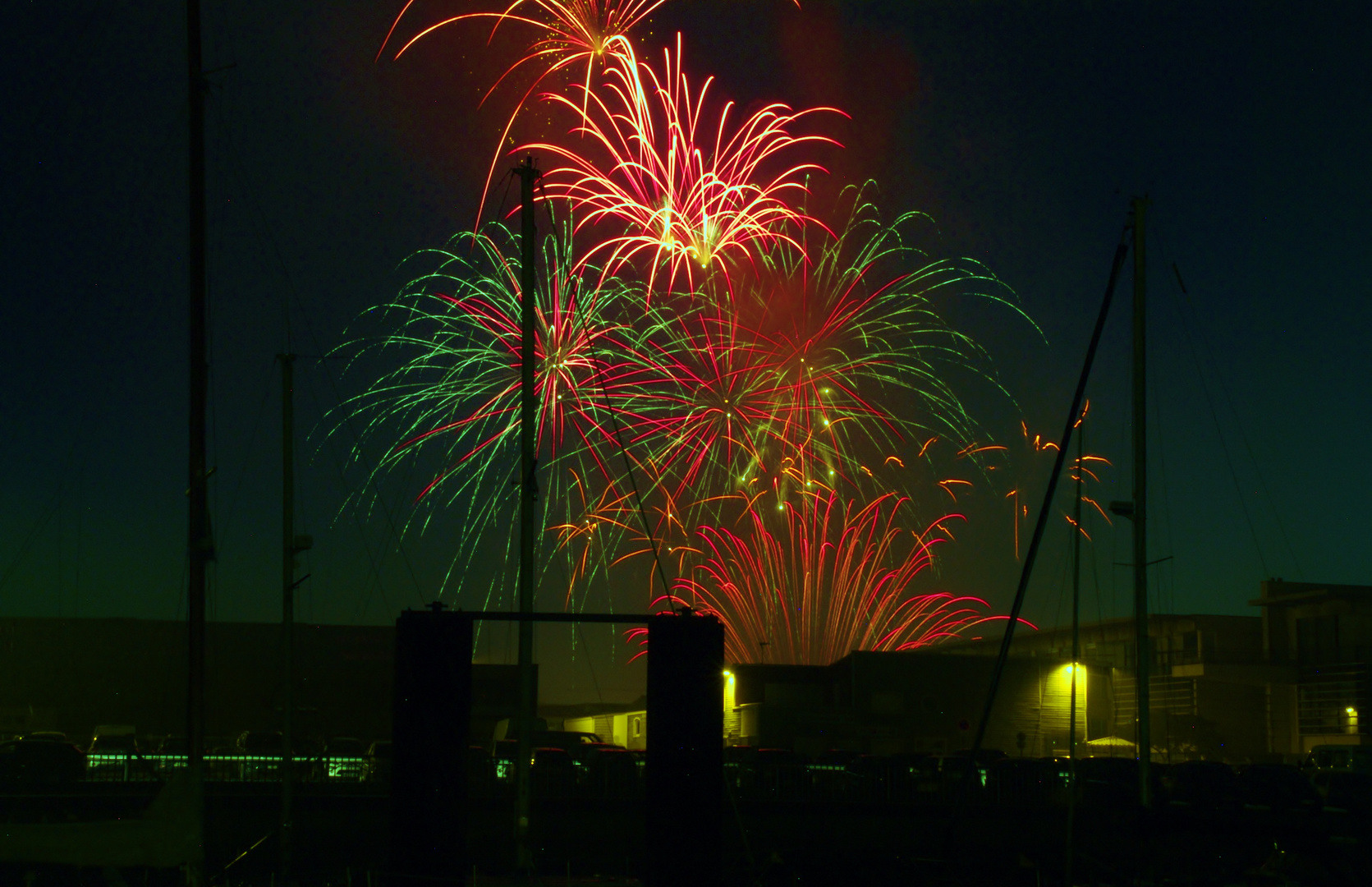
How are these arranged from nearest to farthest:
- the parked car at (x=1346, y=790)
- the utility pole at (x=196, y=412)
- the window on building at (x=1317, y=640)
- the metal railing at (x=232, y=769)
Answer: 1. the utility pole at (x=196, y=412)
2. the metal railing at (x=232, y=769)
3. the parked car at (x=1346, y=790)
4. the window on building at (x=1317, y=640)

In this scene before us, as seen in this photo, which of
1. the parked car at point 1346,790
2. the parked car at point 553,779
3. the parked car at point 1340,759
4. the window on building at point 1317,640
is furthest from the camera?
the window on building at point 1317,640

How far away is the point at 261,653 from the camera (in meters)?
49.9

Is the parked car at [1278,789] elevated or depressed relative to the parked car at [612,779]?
depressed

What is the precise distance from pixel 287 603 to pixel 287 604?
0.03 meters

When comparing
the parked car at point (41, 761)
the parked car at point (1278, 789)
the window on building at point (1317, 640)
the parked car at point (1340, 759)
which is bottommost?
the parked car at point (1340, 759)

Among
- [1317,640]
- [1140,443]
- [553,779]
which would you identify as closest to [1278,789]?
[1140,443]

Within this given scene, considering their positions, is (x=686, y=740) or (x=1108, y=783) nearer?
(x=686, y=740)

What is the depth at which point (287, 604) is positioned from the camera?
21.0 metres

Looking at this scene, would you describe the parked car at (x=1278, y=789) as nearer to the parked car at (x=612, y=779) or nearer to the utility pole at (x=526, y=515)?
the parked car at (x=612, y=779)

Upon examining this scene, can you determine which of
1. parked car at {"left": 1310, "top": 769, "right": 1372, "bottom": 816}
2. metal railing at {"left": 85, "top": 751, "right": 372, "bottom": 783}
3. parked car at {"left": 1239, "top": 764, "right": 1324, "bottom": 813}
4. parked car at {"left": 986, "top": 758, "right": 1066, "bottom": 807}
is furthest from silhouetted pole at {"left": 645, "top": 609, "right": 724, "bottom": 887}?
parked car at {"left": 1310, "top": 769, "right": 1372, "bottom": 816}

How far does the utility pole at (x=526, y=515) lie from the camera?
54.1 feet

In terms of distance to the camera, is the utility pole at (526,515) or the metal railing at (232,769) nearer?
the utility pole at (526,515)

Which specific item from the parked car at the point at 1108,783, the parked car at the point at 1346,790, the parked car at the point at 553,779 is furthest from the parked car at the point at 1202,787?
the parked car at the point at 553,779

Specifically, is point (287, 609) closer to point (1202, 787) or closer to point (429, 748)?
point (429, 748)
